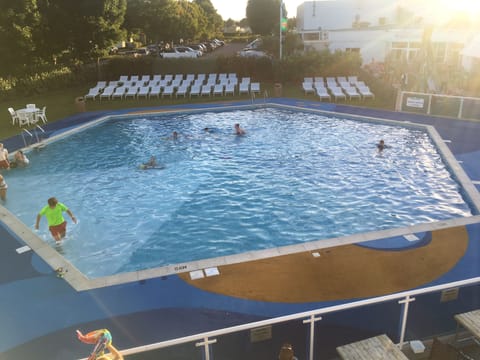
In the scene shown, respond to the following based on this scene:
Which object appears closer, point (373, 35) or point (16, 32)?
point (16, 32)

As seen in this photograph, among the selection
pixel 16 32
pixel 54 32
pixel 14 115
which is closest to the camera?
pixel 14 115

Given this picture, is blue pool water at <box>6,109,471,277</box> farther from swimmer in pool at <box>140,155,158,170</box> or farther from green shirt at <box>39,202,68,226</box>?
green shirt at <box>39,202,68,226</box>

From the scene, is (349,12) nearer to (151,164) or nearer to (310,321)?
(151,164)

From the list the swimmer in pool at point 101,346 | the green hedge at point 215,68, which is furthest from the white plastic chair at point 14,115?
the swimmer in pool at point 101,346

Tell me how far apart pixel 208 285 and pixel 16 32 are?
24822 millimetres

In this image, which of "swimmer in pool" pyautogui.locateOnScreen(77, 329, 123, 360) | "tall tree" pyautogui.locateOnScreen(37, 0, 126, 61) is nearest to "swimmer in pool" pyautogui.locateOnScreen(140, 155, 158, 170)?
"swimmer in pool" pyautogui.locateOnScreen(77, 329, 123, 360)

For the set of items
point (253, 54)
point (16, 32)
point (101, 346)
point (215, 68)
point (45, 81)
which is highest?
point (16, 32)

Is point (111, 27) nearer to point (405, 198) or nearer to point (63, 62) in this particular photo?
point (63, 62)

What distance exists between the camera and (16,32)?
25.3 metres

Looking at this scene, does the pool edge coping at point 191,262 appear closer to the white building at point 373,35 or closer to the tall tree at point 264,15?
the white building at point 373,35

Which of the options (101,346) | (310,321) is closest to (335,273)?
(310,321)

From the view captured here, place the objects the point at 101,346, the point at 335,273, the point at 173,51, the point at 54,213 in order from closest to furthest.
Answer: the point at 101,346 < the point at 335,273 < the point at 54,213 < the point at 173,51

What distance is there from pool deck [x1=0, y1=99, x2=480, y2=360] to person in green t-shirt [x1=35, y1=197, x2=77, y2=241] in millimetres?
381

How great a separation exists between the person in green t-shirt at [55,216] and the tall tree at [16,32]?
69.6ft
